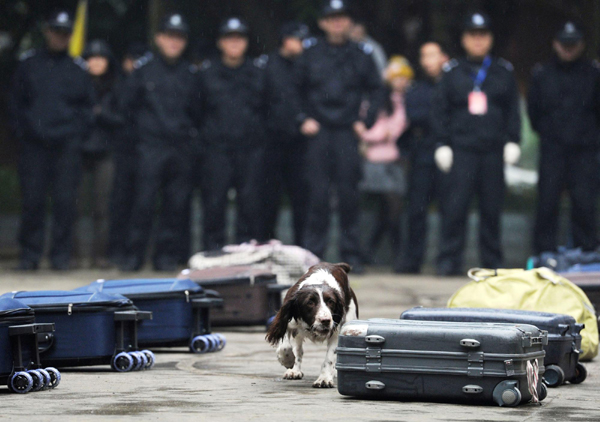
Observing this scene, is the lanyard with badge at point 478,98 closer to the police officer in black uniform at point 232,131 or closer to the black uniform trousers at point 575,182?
the black uniform trousers at point 575,182

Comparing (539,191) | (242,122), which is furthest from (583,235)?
(242,122)

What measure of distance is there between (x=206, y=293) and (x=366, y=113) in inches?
227

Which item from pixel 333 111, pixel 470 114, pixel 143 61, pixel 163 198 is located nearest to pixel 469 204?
pixel 470 114

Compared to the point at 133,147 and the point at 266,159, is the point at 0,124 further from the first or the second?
the point at 266,159

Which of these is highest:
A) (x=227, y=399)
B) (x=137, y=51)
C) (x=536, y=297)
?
(x=137, y=51)

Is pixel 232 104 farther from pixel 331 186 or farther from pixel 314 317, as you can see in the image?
pixel 314 317

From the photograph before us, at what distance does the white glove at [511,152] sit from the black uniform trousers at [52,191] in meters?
4.69

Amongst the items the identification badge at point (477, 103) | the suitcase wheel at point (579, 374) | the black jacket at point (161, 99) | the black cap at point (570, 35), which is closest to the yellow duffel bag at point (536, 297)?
the suitcase wheel at point (579, 374)

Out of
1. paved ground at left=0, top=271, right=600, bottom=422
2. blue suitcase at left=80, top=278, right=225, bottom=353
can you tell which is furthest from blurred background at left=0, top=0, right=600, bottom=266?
paved ground at left=0, top=271, right=600, bottom=422

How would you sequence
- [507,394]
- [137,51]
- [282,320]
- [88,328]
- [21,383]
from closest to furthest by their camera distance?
[507,394] → [21,383] → [282,320] → [88,328] → [137,51]

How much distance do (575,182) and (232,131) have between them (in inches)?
149

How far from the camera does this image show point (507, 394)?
5.19 meters

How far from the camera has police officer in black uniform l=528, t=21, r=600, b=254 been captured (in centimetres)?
1288

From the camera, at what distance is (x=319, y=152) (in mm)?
12945
